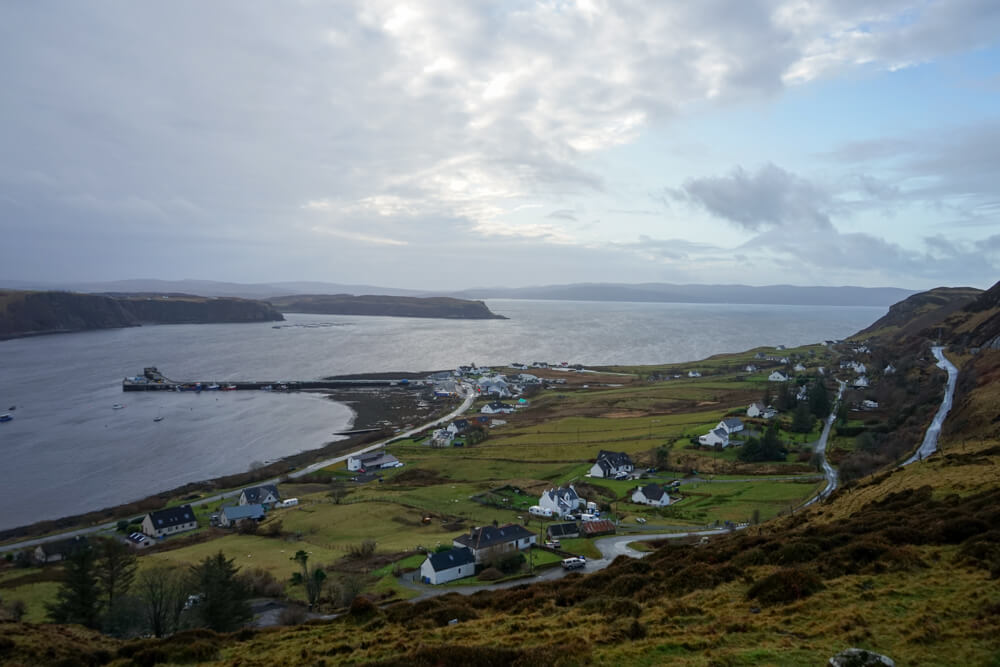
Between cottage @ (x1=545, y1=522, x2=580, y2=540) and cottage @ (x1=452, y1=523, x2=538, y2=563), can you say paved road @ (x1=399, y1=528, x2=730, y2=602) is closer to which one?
cottage @ (x1=545, y1=522, x2=580, y2=540)

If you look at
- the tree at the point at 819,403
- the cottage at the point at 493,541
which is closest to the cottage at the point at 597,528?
the cottage at the point at 493,541

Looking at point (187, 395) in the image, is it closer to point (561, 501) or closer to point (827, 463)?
point (561, 501)

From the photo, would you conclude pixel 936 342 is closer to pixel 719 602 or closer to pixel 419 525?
pixel 419 525

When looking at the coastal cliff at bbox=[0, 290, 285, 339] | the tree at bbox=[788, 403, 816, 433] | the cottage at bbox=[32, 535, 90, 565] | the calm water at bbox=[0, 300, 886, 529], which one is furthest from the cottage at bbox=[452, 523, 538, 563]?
the coastal cliff at bbox=[0, 290, 285, 339]

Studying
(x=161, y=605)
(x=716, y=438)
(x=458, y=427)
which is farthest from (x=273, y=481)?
(x=716, y=438)

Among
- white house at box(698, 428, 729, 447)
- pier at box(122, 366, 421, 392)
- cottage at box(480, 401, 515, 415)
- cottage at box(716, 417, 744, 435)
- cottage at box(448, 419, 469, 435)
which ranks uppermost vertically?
cottage at box(716, 417, 744, 435)

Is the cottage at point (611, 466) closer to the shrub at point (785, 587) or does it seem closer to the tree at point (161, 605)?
the tree at point (161, 605)
